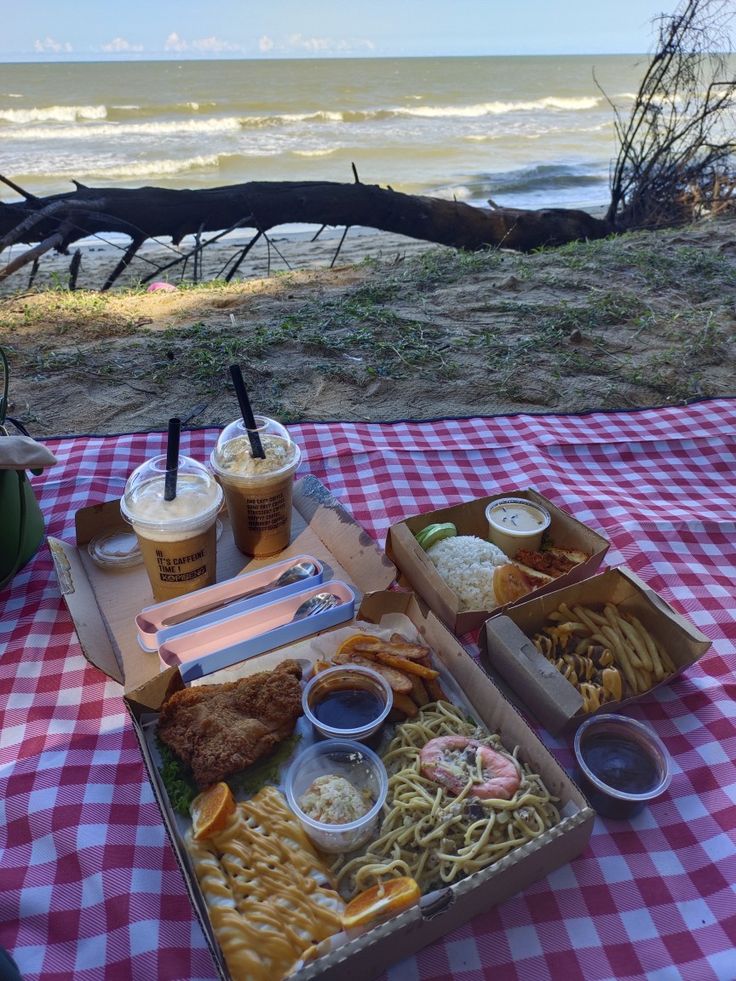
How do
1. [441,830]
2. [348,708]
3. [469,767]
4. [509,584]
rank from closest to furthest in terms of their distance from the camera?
1. [441,830]
2. [469,767]
3. [348,708]
4. [509,584]

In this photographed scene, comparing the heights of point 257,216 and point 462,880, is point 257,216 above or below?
above

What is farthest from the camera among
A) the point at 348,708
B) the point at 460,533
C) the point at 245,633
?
the point at 460,533

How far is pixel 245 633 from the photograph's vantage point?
5.19ft

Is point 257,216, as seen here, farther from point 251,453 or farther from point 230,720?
point 230,720

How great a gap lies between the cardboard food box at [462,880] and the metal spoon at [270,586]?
21 centimetres

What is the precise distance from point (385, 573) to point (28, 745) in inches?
36.5

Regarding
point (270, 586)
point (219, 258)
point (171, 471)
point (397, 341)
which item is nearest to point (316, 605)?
point (270, 586)

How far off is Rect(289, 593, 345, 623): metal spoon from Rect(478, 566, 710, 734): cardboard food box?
Result: 371mm

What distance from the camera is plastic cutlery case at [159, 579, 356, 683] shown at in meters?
1.48

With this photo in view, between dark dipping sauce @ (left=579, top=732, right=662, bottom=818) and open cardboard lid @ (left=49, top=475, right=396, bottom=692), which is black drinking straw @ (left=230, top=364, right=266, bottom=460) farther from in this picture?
dark dipping sauce @ (left=579, top=732, right=662, bottom=818)

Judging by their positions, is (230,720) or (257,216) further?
Answer: (257,216)

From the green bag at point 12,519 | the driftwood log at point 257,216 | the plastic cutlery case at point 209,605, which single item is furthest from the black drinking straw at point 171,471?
the driftwood log at point 257,216

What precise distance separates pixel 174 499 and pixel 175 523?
0.09m

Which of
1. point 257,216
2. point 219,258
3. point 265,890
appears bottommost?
point 219,258
